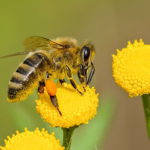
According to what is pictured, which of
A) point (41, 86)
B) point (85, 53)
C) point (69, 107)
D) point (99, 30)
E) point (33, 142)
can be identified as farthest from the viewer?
point (99, 30)

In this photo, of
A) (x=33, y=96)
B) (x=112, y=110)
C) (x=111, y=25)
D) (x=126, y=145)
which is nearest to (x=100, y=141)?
(x=112, y=110)

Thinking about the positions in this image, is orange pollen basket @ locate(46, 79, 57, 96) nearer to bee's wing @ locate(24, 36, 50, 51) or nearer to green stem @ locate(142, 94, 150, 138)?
bee's wing @ locate(24, 36, 50, 51)

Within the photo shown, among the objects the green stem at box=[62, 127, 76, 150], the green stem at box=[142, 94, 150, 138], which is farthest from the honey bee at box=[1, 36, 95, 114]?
the green stem at box=[142, 94, 150, 138]

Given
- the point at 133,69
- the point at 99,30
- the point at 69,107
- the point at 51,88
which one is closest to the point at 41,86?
the point at 51,88

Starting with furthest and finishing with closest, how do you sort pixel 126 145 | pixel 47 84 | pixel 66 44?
pixel 126 145 → pixel 66 44 → pixel 47 84

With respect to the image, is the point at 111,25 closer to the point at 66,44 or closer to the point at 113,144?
the point at 113,144

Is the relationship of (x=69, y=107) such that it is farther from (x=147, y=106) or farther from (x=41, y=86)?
(x=147, y=106)

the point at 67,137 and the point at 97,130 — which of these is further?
the point at 97,130
